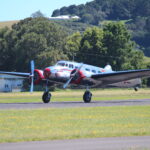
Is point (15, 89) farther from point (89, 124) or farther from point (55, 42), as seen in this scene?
point (89, 124)

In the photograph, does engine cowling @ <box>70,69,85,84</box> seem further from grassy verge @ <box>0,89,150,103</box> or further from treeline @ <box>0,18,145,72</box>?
treeline @ <box>0,18,145,72</box>

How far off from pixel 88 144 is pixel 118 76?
78.4 ft

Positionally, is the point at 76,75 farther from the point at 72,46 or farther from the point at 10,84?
the point at 72,46

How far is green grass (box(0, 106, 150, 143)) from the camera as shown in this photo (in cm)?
1994

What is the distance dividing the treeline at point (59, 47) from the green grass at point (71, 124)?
187 feet

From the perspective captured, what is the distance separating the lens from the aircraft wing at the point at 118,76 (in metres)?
39.9

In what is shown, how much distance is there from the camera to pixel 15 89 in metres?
84.1

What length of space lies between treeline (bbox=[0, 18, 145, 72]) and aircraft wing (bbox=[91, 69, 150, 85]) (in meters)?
44.9

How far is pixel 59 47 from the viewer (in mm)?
94062

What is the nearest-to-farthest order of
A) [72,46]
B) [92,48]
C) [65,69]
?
[65,69] → [92,48] → [72,46]

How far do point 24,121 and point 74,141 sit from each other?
7453 mm

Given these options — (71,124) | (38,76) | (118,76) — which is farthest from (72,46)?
(71,124)

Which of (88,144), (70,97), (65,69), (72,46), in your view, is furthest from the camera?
(72,46)

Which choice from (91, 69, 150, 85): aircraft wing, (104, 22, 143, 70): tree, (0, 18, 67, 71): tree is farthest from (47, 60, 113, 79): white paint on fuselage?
(104, 22, 143, 70): tree
